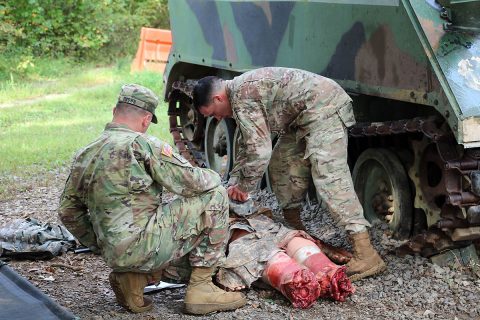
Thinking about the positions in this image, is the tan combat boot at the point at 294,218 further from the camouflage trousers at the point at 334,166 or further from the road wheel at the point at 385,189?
the camouflage trousers at the point at 334,166

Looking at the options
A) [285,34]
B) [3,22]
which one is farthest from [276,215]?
[3,22]

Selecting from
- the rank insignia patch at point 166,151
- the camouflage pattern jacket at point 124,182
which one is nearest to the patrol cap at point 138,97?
the camouflage pattern jacket at point 124,182

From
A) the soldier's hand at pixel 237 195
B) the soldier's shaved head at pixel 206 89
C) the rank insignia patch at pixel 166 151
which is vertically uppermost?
the soldier's shaved head at pixel 206 89

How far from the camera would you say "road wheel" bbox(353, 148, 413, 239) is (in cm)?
607

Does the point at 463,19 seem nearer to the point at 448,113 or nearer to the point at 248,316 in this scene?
the point at 448,113

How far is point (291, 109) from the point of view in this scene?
5.86 m

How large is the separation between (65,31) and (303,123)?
18178mm

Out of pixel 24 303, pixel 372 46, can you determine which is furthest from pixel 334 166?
pixel 24 303

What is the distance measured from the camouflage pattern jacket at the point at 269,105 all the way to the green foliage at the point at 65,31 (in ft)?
48.5

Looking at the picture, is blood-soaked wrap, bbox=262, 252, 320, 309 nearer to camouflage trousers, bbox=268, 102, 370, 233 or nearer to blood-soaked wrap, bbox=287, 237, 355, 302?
blood-soaked wrap, bbox=287, 237, 355, 302

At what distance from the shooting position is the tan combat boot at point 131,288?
496cm

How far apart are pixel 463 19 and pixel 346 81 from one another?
1.08 meters

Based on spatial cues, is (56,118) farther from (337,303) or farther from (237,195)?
(337,303)

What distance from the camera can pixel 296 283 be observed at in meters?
5.02
